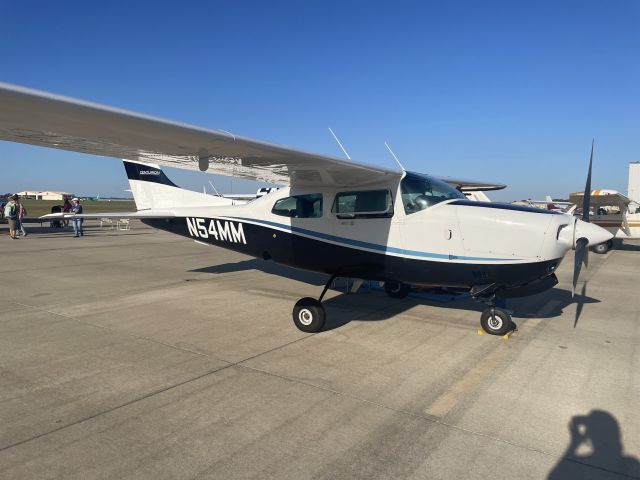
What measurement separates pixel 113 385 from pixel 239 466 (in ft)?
6.02

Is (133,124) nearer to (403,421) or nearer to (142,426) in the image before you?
(142,426)

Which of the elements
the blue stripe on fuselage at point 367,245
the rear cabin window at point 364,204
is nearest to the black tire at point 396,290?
the blue stripe on fuselage at point 367,245

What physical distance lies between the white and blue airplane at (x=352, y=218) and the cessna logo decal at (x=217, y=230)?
8 cm

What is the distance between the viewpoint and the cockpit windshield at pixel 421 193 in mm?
5629

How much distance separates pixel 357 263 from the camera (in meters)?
6.16

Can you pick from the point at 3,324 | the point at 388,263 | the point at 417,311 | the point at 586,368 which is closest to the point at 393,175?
the point at 388,263

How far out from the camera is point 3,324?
5867mm

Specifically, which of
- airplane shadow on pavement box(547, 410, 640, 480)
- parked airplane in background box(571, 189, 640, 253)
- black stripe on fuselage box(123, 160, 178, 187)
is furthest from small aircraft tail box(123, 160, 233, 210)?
parked airplane in background box(571, 189, 640, 253)

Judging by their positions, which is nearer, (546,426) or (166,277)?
(546,426)

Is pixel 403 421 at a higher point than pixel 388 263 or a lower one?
lower

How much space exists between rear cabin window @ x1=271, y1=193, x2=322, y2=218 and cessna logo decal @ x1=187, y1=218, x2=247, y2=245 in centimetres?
93

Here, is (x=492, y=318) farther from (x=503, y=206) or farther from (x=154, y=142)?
(x=154, y=142)

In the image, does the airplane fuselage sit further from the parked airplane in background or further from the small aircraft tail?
the parked airplane in background

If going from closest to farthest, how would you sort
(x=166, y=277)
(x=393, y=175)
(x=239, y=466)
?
1. (x=239, y=466)
2. (x=393, y=175)
3. (x=166, y=277)
